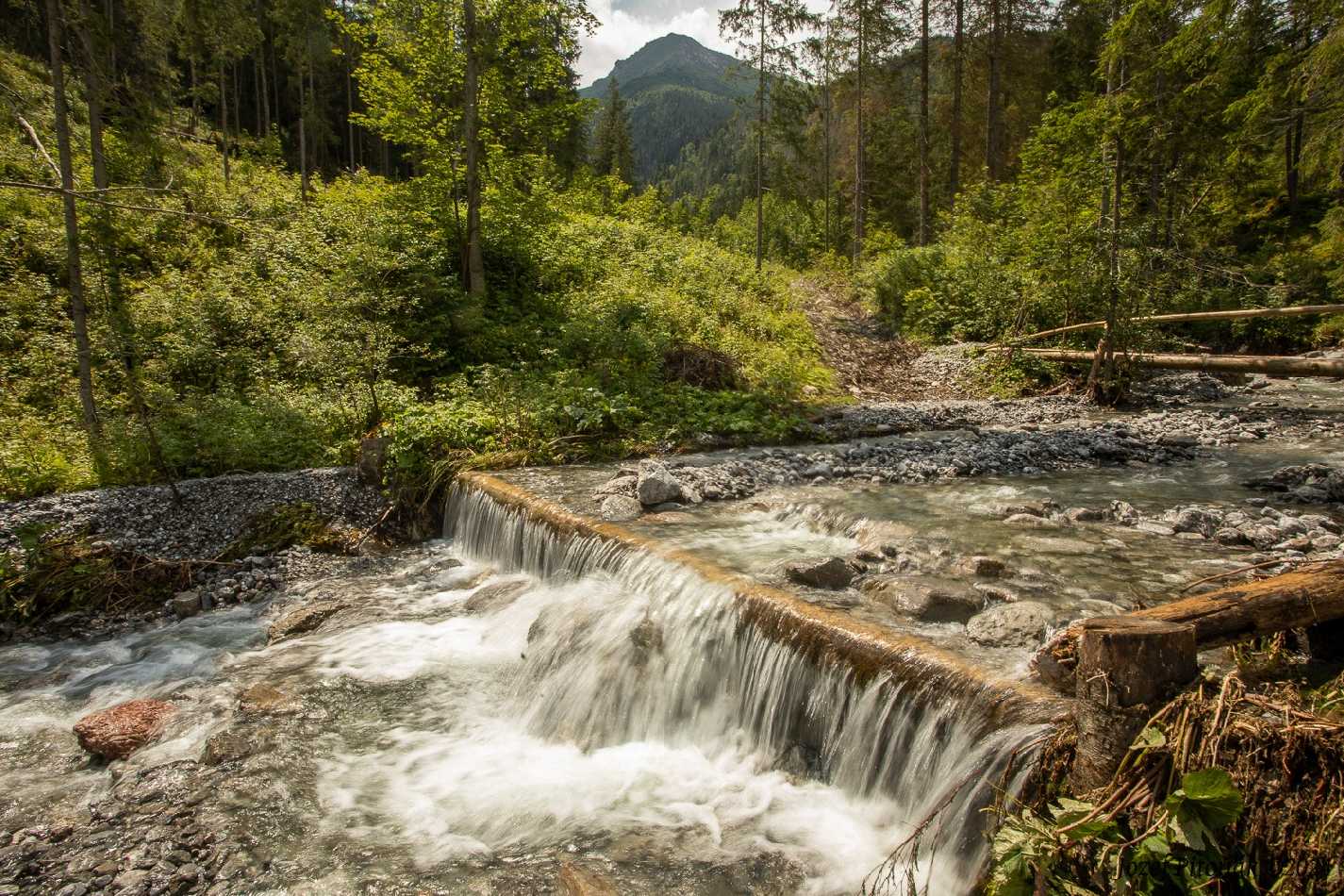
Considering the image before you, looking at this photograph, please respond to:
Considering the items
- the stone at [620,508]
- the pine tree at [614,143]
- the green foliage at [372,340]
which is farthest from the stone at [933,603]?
the pine tree at [614,143]

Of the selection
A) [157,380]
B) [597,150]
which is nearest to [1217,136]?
[157,380]

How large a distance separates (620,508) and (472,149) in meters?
10.6

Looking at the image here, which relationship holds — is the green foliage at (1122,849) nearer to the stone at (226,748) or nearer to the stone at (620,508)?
the stone at (226,748)

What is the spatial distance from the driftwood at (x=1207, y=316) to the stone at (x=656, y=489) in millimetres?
10935

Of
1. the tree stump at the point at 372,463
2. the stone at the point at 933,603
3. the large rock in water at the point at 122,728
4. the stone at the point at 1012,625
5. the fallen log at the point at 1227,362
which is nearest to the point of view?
the stone at the point at 1012,625

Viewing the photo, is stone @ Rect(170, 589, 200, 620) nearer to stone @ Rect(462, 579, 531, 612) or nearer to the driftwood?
stone @ Rect(462, 579, 531, 612)

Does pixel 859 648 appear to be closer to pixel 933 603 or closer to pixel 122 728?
pixel 933 603

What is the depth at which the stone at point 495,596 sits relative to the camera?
8023 millimetres

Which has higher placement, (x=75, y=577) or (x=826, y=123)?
(x=826, y=123)

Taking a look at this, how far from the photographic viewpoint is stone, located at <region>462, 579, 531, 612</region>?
8023 millimetres

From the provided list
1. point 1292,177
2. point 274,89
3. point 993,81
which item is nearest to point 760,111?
point 993,81

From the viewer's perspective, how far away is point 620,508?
28.1 ft

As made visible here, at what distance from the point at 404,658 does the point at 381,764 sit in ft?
5.84

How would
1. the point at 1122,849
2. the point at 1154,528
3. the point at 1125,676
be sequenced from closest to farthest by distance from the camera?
the point at 1122,849 < the point at 1125,676 < the point at 1154,528
